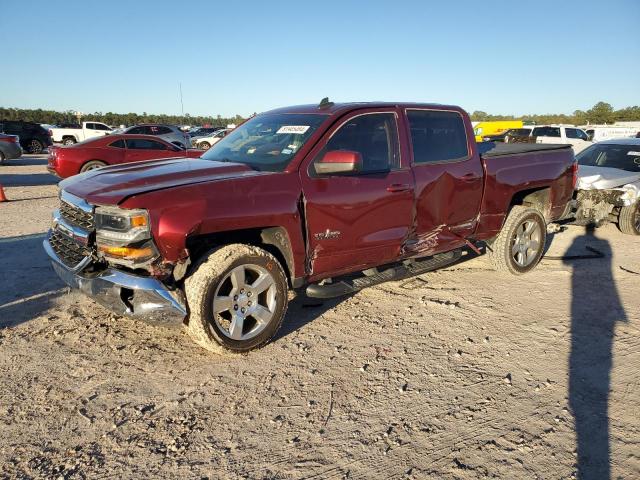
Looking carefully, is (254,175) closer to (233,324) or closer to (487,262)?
(233,324)

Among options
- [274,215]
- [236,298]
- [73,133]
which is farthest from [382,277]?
[73,133]

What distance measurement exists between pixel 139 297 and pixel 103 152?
10.7m

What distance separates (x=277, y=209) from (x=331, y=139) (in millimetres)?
891

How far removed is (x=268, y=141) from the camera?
14.5 feet

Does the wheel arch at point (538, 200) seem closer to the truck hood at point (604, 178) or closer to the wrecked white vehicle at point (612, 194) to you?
the wrecked white vehicle at point (612, 194)

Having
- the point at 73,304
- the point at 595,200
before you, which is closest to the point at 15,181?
the point at 73,304

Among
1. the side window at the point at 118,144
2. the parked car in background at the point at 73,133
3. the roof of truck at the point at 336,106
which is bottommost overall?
the side window at the point at 118,144

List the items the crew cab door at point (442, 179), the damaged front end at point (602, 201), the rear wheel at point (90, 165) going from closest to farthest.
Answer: the crew cab door at point (442, 179), the damaged front end at point (602, 201), the rear wheel at point (90, 165)

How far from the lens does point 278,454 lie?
2.66 m

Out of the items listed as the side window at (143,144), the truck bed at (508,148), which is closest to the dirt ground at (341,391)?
the truck bed at (508,148)

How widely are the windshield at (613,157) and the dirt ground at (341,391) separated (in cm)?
472

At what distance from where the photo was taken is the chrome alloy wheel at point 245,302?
142 inches

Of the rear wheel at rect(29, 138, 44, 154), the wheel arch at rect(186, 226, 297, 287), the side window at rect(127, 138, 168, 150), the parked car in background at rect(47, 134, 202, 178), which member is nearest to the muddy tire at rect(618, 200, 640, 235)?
the wheel arch at rect(186, 226, 297, 287)

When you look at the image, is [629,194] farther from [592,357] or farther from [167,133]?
[167,133]
